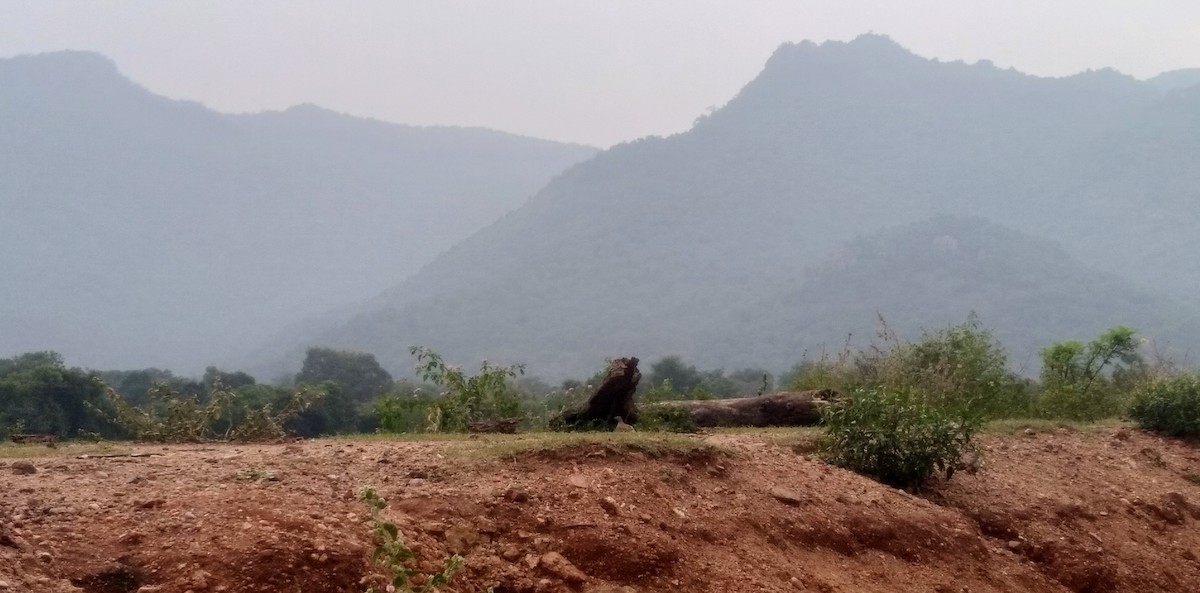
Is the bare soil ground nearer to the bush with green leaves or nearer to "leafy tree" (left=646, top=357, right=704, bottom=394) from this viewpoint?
the bush with green leaves

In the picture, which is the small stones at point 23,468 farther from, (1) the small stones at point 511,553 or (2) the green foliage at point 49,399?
(2) the green foliage at point 49,399

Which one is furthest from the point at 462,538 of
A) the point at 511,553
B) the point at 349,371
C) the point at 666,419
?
the point at 349,371

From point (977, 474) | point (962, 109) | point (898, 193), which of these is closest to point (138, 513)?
point (977, 474)

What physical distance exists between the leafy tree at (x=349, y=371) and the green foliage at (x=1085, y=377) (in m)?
25.4

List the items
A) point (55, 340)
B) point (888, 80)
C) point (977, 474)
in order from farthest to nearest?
point (888, 80)
point (55, 340)
point (977, 474)

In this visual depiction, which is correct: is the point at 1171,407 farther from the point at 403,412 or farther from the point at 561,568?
the point at 403,412

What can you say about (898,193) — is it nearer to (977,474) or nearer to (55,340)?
(55,340)

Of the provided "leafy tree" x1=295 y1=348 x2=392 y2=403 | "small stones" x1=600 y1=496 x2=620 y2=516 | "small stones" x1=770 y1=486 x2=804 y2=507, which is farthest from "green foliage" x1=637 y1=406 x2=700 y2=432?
"leafy tree" x1=295 y1=348 x2=392 y2=403

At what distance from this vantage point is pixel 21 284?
134 metres

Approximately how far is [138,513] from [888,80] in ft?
579

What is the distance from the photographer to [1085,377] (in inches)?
551

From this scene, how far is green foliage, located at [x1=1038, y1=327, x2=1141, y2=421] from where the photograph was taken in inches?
497

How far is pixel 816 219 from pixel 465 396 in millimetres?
131737

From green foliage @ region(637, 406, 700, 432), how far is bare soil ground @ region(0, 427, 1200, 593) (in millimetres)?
1274
